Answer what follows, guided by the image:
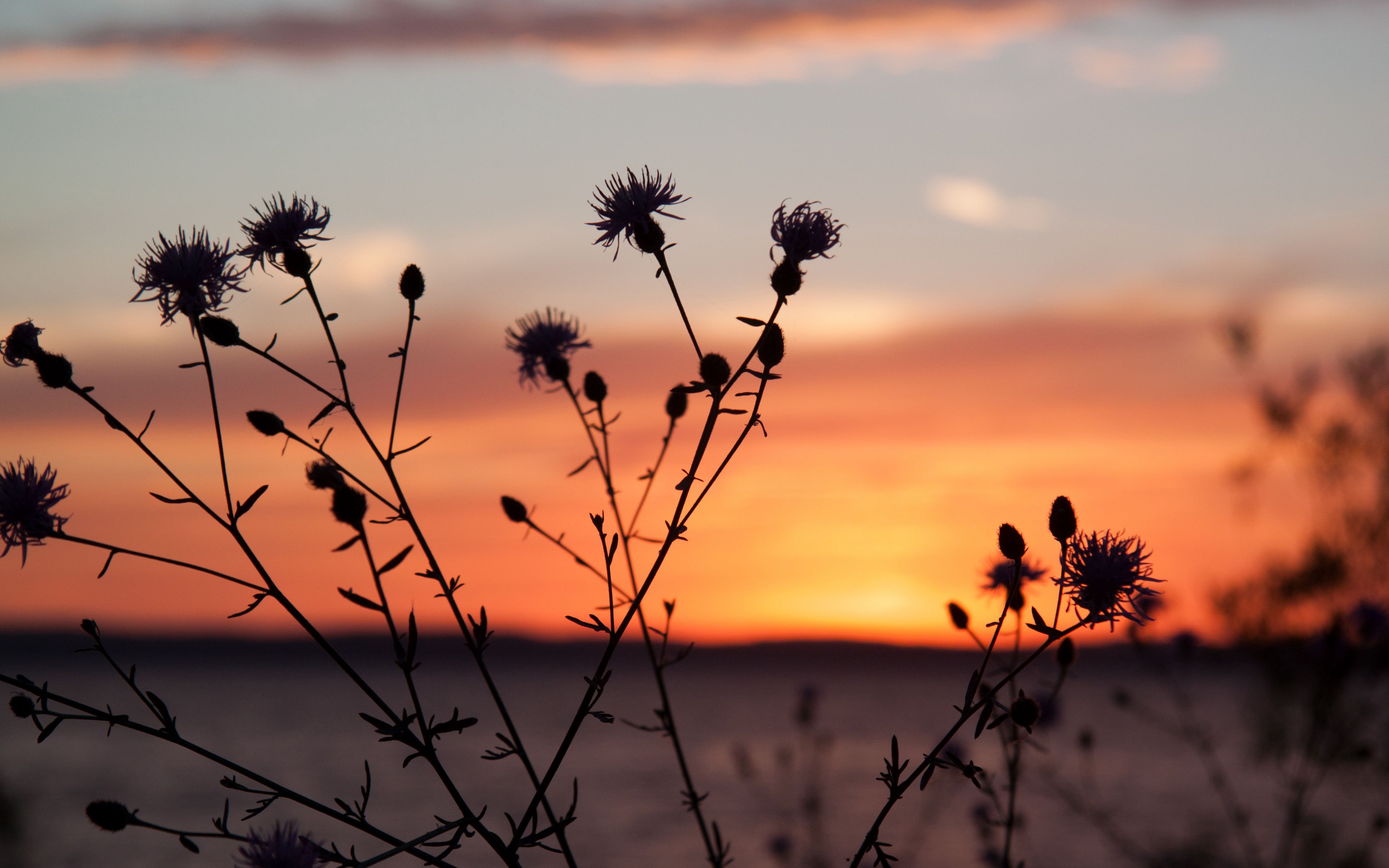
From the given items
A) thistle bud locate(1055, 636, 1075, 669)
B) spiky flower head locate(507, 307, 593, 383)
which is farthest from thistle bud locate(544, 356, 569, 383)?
thistle bud locate(1055, 636, 1075, 669)

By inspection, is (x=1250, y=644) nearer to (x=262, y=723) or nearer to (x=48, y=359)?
(x=48, y=359)

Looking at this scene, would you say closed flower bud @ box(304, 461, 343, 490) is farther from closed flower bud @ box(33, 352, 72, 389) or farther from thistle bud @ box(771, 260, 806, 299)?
thistle bud @ box(771, 260, 806, 299)

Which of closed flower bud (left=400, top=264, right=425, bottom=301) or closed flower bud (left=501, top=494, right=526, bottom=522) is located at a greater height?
closed flower bud (left=400, top=264, right=425, bottom=301)

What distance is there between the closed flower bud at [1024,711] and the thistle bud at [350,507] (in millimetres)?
1262

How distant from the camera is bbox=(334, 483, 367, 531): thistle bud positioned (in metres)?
2.07

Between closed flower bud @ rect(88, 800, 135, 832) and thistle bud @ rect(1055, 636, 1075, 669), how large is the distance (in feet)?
8.13

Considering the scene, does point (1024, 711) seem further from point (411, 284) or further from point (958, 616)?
point (411, 284)

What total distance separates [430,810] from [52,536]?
3062 cm

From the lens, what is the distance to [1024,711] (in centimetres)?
221

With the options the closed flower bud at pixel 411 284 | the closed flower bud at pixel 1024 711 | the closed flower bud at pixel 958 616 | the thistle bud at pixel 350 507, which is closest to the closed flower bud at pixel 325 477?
the thistle bud at pixel 350 507

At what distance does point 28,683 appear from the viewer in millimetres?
2084

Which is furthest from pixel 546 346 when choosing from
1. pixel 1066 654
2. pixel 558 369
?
pixel 1066 654

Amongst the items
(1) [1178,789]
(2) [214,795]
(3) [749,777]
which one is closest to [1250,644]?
(3) [749,777]

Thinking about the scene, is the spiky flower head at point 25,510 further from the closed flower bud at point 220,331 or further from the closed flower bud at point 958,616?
the closed flower bud at point 958,616
